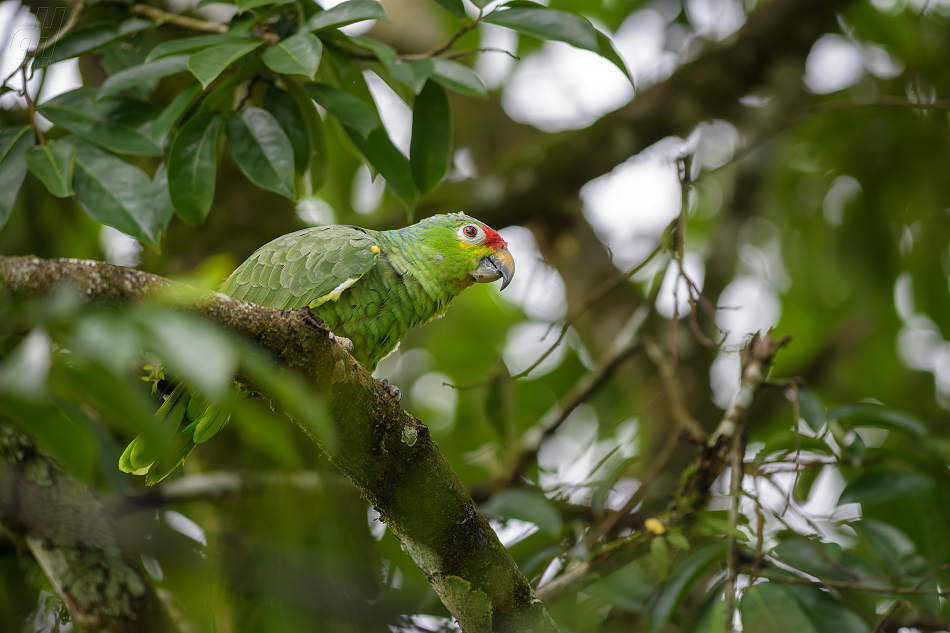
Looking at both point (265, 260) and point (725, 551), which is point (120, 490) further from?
point (725, 551)

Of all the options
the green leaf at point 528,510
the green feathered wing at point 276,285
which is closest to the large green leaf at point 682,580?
the green leaf at point 528,510

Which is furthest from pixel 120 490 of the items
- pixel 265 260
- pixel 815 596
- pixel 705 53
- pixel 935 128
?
pixel 935 128

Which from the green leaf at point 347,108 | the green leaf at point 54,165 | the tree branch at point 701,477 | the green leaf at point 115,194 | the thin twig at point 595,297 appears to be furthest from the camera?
the thin twig at point 595,297

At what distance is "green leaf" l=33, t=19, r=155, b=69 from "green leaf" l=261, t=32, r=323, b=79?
86cm

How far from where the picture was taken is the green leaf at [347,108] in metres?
2.79

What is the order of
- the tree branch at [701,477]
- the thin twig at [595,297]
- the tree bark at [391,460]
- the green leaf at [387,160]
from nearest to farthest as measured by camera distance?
the tree bark at [391,460] < the green leaf at [387,160] < the tree branch at [701,477] < the thin twig at [595,297]

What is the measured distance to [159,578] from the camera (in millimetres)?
3934

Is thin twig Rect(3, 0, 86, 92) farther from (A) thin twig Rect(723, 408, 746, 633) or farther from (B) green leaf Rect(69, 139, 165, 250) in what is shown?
(A) thin twig Rect(723, 408, 746, 633)

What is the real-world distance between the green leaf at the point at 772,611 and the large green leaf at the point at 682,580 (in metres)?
0.31

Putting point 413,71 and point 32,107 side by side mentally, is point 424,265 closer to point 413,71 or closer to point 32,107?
point 413,71

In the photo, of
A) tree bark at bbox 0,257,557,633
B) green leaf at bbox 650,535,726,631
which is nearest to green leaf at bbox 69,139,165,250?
tree bark at bbox 0,257,557,633

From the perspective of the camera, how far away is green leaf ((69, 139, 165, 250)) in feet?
8.82

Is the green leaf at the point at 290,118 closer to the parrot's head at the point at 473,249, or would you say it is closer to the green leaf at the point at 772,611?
the parrot's head at the point at 473,249

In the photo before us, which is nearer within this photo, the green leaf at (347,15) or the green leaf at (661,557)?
the green leaf at (347,15)
